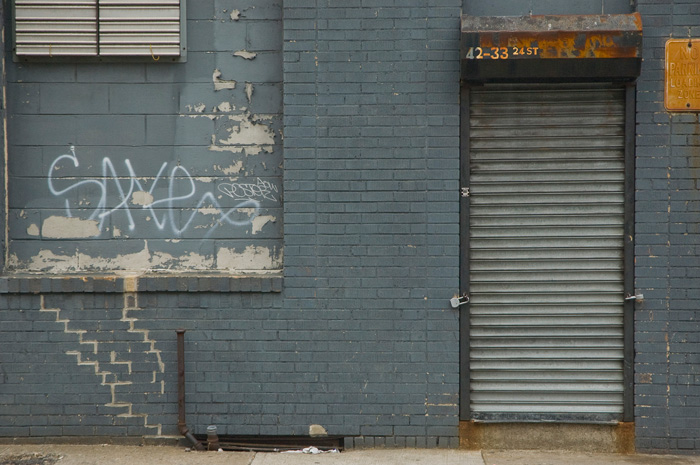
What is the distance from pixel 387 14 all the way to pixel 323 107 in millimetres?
871

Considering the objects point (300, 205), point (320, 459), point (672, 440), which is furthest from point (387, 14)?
point (672, 440)

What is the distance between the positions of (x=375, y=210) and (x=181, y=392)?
2.09 meters

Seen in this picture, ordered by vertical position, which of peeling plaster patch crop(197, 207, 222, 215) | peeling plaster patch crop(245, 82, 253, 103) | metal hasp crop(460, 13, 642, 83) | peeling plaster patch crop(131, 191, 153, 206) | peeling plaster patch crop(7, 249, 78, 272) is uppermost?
metal hasp crop(460, 13, 642, 83)

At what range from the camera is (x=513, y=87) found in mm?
5859

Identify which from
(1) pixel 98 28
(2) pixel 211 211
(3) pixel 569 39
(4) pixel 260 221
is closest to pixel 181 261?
(2) pixel 211 211

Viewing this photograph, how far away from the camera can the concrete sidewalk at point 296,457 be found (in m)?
5.62

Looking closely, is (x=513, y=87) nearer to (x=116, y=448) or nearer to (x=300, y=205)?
(x=300, y=205)

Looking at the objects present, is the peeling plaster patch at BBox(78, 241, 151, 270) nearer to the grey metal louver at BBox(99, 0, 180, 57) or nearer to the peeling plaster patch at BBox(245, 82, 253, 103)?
the peeling plaster patch at BBox(245, 82, 253, 103)

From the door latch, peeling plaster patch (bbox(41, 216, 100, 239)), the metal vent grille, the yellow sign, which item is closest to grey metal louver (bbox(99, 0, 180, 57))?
the metal vent grille

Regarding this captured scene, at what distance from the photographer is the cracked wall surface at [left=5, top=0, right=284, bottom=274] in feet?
19.8

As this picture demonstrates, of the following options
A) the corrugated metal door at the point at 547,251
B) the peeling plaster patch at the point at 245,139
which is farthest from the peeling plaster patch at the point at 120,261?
the corrugated metal door at the point at 547,251

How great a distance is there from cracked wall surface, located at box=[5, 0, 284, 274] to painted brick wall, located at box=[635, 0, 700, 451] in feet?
9.43

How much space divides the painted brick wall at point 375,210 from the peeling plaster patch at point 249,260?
0.74 ft

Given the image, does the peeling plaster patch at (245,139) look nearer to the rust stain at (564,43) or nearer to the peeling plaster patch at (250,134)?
the peeling plaster patch at (250,134)
